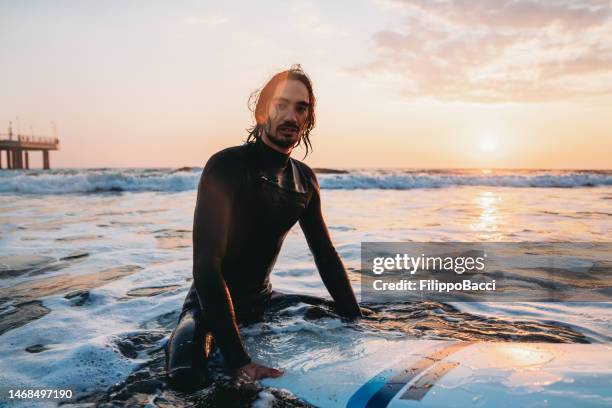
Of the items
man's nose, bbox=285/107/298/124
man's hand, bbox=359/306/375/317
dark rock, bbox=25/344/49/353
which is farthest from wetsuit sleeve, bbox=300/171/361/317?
dark rock, bbox=25/344/49/353

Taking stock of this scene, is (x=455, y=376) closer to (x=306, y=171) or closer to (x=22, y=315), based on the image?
(x=306, y=171)

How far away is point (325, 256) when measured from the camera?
3.23 metres

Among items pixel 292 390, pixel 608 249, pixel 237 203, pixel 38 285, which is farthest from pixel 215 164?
pixel 608 249

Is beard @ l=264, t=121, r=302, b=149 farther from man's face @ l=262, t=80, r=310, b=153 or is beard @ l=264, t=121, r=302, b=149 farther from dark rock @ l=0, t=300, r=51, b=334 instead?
dark rock @ l=0, t=300, r=51, b=334

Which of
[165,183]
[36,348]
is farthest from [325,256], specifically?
[165,183]

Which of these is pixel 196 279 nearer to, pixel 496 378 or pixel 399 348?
pixel 399 348

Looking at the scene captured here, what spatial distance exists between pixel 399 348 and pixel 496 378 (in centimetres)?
63

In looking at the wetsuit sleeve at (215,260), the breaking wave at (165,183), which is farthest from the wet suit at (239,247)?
the breaking wave at (165,183)

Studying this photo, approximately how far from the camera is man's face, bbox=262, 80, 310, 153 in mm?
2773

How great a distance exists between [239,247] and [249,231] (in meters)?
0.12

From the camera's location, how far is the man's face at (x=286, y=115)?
2773 mm

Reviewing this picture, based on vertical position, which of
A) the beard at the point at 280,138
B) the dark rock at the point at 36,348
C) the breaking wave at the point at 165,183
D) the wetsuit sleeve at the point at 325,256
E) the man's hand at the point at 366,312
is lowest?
the dark rock at the point at 36,348

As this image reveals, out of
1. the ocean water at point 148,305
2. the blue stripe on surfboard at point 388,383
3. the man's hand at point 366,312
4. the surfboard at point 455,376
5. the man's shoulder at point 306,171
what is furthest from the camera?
the man's hand at point 366,312

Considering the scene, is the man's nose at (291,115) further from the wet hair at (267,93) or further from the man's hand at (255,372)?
the man's hand at (255,372)
